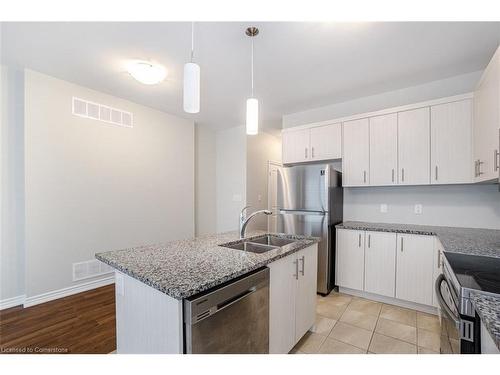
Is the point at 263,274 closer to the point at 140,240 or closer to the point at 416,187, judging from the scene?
the point at 416,187

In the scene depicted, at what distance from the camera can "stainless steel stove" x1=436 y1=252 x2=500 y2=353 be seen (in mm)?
988

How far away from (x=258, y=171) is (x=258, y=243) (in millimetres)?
2874

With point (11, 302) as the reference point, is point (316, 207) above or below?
above

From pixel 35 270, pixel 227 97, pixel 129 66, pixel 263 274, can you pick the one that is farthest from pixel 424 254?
pixel 35 270

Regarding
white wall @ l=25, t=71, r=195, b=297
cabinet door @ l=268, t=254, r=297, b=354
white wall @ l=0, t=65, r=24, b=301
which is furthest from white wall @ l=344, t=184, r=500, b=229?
white wall @ l=0, t=65, r=24, b=301

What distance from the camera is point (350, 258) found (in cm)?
273

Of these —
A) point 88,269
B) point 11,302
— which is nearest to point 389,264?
point 88,269

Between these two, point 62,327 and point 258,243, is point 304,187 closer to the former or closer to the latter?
point 258,243

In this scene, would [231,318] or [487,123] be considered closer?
[231,318]

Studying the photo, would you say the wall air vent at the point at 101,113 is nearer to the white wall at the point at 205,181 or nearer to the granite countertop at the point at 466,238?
the white wall at the point at 205,181

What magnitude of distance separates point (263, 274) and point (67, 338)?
1860 mm

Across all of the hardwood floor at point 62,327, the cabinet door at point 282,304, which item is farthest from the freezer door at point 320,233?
the hardwood floor at point 62,327
